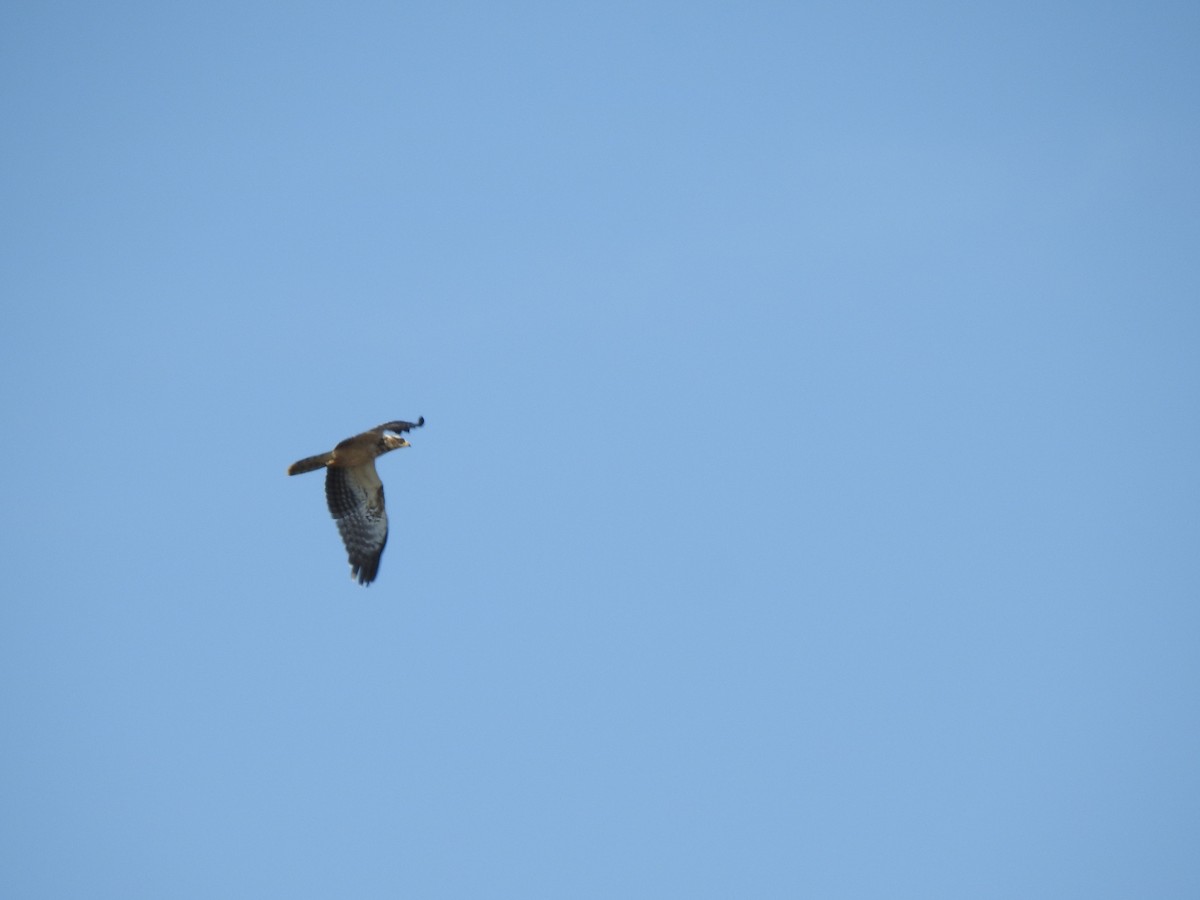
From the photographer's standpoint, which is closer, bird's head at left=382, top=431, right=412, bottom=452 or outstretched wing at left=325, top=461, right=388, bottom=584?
bird's head at left=382, top=431, right=412, bottom=452

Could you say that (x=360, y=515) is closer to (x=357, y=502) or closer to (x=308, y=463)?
(x=357, y=502)

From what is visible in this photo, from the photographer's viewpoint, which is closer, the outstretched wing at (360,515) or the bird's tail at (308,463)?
the bird's tail at (308,463)

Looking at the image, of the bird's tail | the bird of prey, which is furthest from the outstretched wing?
the bird's tail

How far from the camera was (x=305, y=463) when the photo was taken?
62.3 feet

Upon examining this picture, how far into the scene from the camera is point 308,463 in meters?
19.0

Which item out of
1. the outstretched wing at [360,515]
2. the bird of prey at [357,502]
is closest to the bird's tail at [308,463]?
the bird of prey at [357,502]

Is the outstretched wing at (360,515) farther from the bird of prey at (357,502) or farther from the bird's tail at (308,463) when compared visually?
the bird's tail at (308,463)

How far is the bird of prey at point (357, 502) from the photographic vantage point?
750 inches

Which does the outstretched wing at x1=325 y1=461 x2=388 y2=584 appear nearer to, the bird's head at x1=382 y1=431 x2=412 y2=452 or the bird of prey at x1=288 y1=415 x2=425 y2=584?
the bird of prey at x1=288 y1=415 x2=425 y2=584

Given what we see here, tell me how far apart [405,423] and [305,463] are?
1605 mm

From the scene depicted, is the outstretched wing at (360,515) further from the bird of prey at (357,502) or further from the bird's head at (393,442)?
the bird's head at (393,442)

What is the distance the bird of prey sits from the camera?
19.1 metres

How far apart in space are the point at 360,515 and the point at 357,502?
222mm

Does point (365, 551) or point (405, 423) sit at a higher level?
point (405, 423)
